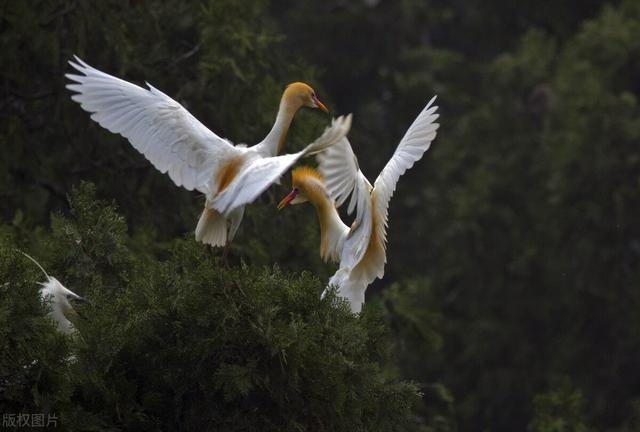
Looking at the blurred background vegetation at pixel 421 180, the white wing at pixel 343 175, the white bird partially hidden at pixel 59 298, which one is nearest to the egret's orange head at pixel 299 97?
the white wing at pixel 343 175

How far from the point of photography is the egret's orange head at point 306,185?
7.81m

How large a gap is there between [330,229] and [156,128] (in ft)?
→ 3.29

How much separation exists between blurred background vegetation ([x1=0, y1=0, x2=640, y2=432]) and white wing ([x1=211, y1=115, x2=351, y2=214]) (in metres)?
0.31

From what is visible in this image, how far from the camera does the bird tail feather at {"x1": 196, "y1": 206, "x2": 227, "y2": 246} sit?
7578 millimetres

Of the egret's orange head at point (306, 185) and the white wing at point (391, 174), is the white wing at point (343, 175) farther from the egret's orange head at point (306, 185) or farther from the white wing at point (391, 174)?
the egret's orange head at point (306, 185)

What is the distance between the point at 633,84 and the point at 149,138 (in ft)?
29.6

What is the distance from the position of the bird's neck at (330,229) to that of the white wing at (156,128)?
571 mm

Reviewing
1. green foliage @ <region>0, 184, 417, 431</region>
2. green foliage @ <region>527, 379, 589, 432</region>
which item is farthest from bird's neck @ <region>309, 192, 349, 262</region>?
green foliage @ <region>527, 379, 589, 432</region>

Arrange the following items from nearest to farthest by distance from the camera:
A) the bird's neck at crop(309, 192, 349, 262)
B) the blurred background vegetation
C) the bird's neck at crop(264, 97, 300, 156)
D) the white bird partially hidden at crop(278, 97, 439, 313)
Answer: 1. the white bird partially hidden at crop(278, 97, 439, 313)
2. the bird's neck at crop(264, 97, 300, 156)
3. the bird's neck at crop(309, 192, 349, 262)
4. the blurred background vegetation

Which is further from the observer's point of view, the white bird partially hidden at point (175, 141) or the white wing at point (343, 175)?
the white bird partially hidden at point (175, 141)

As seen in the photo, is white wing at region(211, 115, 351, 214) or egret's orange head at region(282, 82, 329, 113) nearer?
white wing at region(211, 115, 351, 214)

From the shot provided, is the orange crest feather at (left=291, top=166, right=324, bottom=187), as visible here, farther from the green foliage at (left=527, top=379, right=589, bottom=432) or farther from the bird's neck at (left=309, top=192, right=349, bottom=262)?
the green foliage at (left=527, top=379, right=589, bottom=432)

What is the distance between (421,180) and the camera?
17.0 m

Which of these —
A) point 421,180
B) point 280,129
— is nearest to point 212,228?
point 280,129
